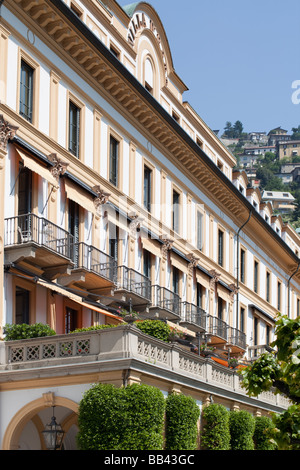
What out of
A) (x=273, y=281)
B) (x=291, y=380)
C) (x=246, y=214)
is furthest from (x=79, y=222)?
(x=273, y=281)

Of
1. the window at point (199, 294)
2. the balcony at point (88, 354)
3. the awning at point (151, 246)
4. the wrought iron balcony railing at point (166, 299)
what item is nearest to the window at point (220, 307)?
the window at point (199, 294)

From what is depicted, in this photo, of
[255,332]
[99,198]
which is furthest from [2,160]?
[255,332]

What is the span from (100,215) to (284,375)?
1673 cm

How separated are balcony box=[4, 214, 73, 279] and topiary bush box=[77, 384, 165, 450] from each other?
6082mm

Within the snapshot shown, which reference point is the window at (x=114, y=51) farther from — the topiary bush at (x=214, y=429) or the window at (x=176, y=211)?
the topiary bush at (x=214, y=429)

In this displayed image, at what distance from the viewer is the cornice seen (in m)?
31.5

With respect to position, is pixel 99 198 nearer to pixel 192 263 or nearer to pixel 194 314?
pixel 194 314

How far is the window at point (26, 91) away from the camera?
1196 inches

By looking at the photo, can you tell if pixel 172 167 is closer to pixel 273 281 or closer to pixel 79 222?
pixel 79 222

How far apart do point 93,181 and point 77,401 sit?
1193 centimetres

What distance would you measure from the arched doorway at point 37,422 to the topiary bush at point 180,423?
9.27ft

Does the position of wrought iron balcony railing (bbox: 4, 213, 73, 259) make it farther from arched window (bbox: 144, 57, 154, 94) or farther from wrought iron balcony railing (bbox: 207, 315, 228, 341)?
wrought iron balcony railing (bbox: 207, 315, 228, 341)

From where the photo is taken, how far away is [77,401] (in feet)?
80.3

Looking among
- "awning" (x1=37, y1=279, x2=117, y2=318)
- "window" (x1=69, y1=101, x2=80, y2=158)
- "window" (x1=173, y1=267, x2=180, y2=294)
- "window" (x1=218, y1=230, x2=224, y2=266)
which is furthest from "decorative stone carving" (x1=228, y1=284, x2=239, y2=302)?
"awning" (x1=37, y1=279, x2=117, y2=318)
